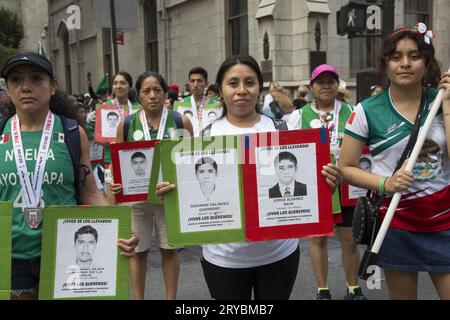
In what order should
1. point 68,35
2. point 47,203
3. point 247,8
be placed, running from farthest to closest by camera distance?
point 68,35
point 247,8
point 47,203

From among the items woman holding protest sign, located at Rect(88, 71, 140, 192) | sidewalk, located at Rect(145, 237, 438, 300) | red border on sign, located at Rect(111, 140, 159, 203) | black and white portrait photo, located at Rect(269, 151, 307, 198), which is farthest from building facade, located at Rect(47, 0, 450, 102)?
black and white portrait photo, located at Rect(269, 151, 307, 198)

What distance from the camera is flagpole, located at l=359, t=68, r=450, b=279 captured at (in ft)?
8.44

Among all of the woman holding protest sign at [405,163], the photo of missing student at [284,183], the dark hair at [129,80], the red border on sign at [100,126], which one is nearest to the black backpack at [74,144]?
the photo of missing student at [284,183]

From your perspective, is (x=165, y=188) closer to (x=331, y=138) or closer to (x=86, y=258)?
(x=86, y=258)

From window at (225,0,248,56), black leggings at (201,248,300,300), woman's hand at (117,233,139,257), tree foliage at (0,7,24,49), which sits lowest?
black leggings at (201,248,300,300)

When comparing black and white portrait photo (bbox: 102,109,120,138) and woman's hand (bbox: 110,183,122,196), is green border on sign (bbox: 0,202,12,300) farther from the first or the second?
black and white portrait photo (bbox: 102,109,120,138)

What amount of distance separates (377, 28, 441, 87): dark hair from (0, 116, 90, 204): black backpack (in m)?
1.81

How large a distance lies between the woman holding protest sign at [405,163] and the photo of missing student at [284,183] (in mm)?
417

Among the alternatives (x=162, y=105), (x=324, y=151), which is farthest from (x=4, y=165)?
(x=162, y=105)

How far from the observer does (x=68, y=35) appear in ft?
134

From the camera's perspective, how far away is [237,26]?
19.9 m
